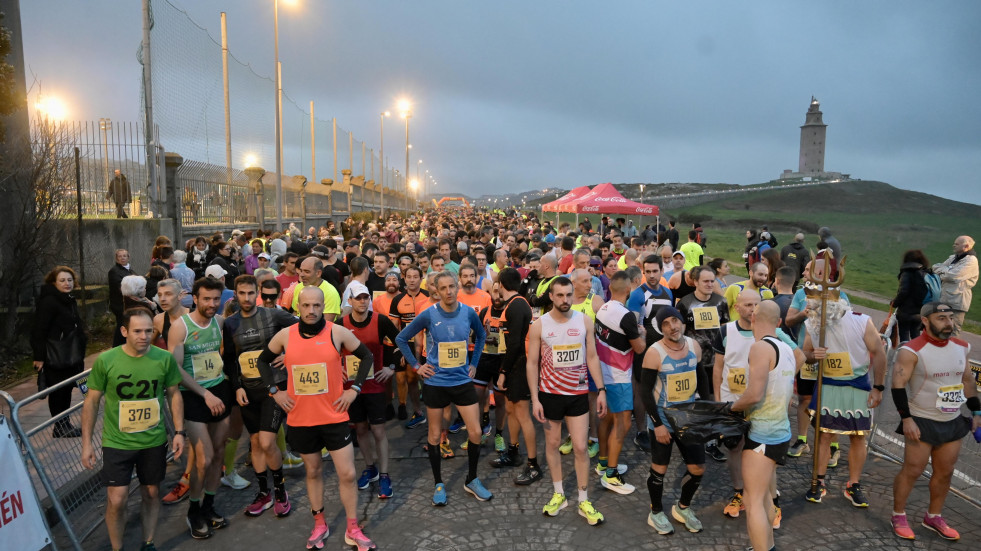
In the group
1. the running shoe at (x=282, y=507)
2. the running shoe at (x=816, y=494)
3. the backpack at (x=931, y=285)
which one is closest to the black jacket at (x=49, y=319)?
the running shoe at (x=282, y=507)

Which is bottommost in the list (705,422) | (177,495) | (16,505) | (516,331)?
(177,495)

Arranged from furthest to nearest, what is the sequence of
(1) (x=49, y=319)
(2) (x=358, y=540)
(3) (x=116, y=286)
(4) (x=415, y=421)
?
(3) (x=116, y=286) < (4) (x=415, y=421) < (1) (x=49, y=319) < (2) (x=358, y=540)

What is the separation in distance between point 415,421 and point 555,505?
266 cm

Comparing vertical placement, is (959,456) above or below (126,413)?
below

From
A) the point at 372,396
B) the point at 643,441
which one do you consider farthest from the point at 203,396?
the point at 643,441

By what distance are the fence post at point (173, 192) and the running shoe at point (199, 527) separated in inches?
440

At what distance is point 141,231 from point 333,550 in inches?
436

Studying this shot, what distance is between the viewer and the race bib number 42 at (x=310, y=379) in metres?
4.29

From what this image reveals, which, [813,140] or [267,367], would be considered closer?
[267,367]

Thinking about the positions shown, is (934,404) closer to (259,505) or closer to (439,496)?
(439,496)

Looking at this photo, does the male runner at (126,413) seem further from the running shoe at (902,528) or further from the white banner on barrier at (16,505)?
the running shoe at (902,528)

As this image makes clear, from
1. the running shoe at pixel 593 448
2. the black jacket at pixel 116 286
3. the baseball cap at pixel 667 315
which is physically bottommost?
the running shoe at pixel 593 448

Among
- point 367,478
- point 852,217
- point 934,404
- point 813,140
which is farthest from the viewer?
point 813,140

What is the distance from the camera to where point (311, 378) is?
4289mm
